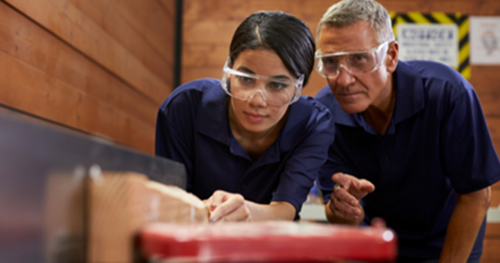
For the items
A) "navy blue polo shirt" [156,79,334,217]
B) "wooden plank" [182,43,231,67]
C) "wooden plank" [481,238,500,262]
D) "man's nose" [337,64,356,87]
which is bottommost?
"wooden plank" [481,238,500,262]

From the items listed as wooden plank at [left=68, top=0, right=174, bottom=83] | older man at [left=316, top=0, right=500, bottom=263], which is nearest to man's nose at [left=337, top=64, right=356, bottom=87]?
older man at [left=316, top=0, right=500, bottom=263]

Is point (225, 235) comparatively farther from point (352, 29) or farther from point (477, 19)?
point (477, 19)

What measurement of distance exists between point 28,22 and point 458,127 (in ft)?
5.30

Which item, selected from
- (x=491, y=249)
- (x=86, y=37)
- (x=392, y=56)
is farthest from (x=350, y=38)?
(x=491, y=249)

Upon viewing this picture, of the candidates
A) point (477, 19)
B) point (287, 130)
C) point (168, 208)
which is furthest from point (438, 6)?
point (168, 208)

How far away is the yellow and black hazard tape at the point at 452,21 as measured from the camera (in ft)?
14.1

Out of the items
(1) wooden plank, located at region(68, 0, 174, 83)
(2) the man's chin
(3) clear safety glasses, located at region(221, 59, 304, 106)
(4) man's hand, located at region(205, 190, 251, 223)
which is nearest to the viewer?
(4) man's hand, located at region(205, 190, 251, 223)

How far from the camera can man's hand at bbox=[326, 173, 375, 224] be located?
144 centimetres

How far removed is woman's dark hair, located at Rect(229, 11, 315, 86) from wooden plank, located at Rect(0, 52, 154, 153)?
0.77 meters

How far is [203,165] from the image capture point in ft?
4.82

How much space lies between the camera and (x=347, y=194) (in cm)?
149

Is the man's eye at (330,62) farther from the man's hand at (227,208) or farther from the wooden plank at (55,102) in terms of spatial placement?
the wooden plank at (55,102)

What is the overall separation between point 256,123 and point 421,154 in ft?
2.38

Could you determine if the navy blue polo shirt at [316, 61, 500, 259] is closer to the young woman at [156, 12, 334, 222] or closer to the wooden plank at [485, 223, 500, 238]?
the young woman at [156, 12, 334, 222]
